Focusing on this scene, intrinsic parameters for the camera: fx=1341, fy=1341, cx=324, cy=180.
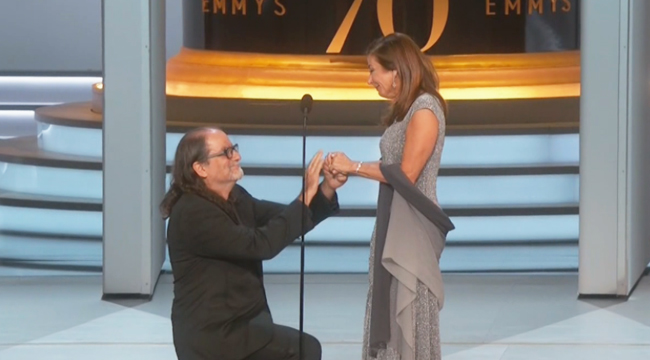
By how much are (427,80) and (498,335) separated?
6.12 ft

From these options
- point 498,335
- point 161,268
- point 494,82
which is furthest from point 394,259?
point 494,82

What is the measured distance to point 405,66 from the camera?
13.1 feet

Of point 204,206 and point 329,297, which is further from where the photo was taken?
point 329,297

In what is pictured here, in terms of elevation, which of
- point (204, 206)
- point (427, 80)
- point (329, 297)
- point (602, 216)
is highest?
point (427, 80)

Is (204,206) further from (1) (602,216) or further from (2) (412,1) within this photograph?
(2) (412,1)

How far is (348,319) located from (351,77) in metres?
3.93

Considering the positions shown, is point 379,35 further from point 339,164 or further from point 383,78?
point 339,164

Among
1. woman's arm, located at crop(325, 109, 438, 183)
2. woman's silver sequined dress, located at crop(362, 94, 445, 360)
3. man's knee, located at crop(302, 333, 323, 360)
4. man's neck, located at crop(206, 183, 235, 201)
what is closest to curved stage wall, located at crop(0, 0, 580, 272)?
woman's silver sequined dress, located at crop(362, 94, 445, 360)

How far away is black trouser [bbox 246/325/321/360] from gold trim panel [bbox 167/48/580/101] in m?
5.72

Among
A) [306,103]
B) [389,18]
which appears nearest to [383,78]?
[306,103]

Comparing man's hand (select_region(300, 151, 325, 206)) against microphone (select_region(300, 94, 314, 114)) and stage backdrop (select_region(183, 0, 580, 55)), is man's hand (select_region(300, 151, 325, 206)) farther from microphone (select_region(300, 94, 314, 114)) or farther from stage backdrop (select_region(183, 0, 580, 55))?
stage backdrop (select_region(183, 0, 580, 55))

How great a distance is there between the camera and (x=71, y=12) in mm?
14961

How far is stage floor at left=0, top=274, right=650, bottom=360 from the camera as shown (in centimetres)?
538

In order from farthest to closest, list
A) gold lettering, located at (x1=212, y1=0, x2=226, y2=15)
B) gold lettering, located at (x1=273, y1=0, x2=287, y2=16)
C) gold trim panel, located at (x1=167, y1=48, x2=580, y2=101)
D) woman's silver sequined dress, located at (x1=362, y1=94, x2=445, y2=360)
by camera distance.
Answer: gold lettering, located at (x1=212, y1=0, x2=226, y2=15) → gold lettering, located at (x1=273, y1=0, x2=287, y2=16) → gold trim panel, located at (x1=167, y1=48, x2=580, y2=101) → woman's silver sequined dress, located at (x1=362, y1=94, x2=445, y2=360)
